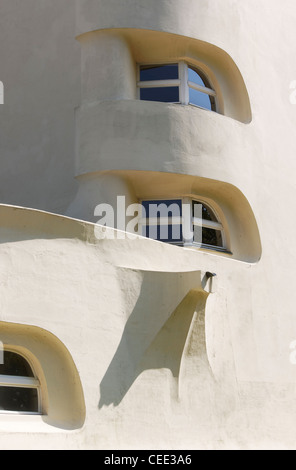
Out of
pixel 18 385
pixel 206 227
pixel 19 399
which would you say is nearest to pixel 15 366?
pixel 18 385

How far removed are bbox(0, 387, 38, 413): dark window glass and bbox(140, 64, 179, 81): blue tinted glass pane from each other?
269 inches

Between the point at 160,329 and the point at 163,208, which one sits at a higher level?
the point at 163,208

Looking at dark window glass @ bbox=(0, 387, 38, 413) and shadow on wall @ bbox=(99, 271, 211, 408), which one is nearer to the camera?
dark window glass @ bbox=(0, 387, 38, 413)

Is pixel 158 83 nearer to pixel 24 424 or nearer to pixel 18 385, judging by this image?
pixel 18 385

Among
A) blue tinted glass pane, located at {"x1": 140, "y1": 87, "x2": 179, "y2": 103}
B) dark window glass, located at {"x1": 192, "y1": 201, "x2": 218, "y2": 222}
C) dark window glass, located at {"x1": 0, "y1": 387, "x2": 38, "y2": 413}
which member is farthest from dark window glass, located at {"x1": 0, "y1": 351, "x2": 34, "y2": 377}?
blue tinted glass pane, located at {"x1": 140, "y1": 87, "x2": 179, "y2": 103}

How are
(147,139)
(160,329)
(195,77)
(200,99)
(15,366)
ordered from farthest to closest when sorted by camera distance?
(195,77) → (200,99) → (147,139) → (160,329) → (15,366)

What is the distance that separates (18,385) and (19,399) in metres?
0.21

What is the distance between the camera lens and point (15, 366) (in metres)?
13.7

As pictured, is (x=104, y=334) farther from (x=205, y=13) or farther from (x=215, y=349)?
(x=205, y=13)

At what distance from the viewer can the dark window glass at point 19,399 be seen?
1340 cm

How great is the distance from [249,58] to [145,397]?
24.1ft

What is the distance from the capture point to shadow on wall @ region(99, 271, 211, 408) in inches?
558

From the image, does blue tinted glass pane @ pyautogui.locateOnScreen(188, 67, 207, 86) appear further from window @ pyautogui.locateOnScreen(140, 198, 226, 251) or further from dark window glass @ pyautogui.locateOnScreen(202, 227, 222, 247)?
dark window glass @ pyautogui.locateOnScreen(202, 227, 222, 247)

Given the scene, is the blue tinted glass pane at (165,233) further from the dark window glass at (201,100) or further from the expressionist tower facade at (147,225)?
the dark window glass at (201,100)
